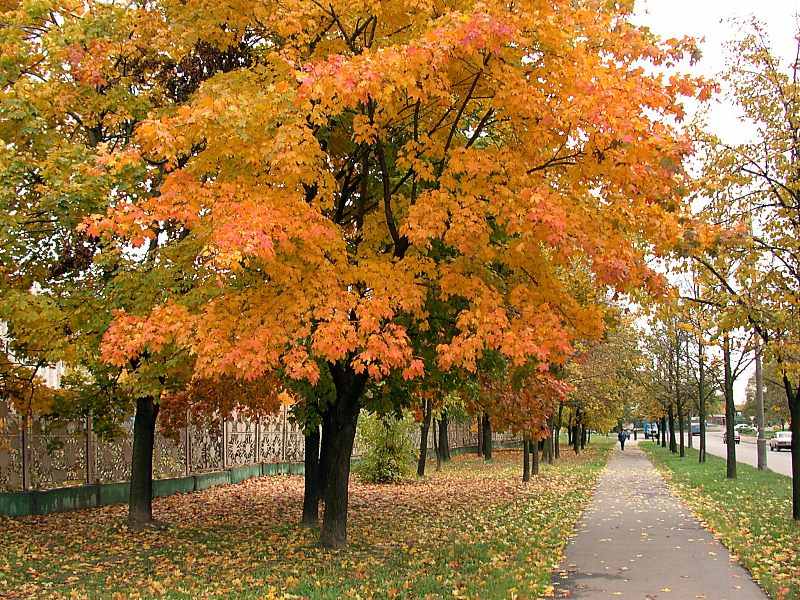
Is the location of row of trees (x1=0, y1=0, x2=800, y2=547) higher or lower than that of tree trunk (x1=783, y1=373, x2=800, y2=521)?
higher

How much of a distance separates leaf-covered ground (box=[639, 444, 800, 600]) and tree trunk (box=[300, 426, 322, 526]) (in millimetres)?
6369

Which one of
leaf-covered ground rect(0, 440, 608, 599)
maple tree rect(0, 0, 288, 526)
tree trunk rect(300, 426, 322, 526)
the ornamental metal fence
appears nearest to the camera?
leaf-covered ground rect(0, 440, 608, 599)

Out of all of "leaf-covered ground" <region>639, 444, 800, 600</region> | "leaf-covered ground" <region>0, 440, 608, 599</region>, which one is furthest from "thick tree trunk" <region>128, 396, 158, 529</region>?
"leaf-covered ground" <region>639, 444, 800, 600</region>

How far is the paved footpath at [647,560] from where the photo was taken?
8393 mm

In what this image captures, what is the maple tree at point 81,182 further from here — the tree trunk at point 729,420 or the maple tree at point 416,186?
the tree trunk at point 729,420

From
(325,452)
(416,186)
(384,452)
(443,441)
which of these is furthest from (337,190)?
(443,441)

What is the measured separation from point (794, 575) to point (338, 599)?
5032mm

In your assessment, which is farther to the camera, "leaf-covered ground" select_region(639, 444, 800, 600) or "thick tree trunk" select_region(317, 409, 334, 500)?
"thick tree trunk" select_region(317, 409, 334, 500)

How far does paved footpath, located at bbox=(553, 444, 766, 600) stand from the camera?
839 cm

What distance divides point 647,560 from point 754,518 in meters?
5.10

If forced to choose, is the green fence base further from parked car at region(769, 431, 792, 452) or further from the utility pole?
parked car at region(769, 431, 792, 452)

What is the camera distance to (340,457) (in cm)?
1108

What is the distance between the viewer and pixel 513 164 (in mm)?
8945

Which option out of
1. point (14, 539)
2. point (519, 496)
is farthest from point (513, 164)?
point (519, 496)
